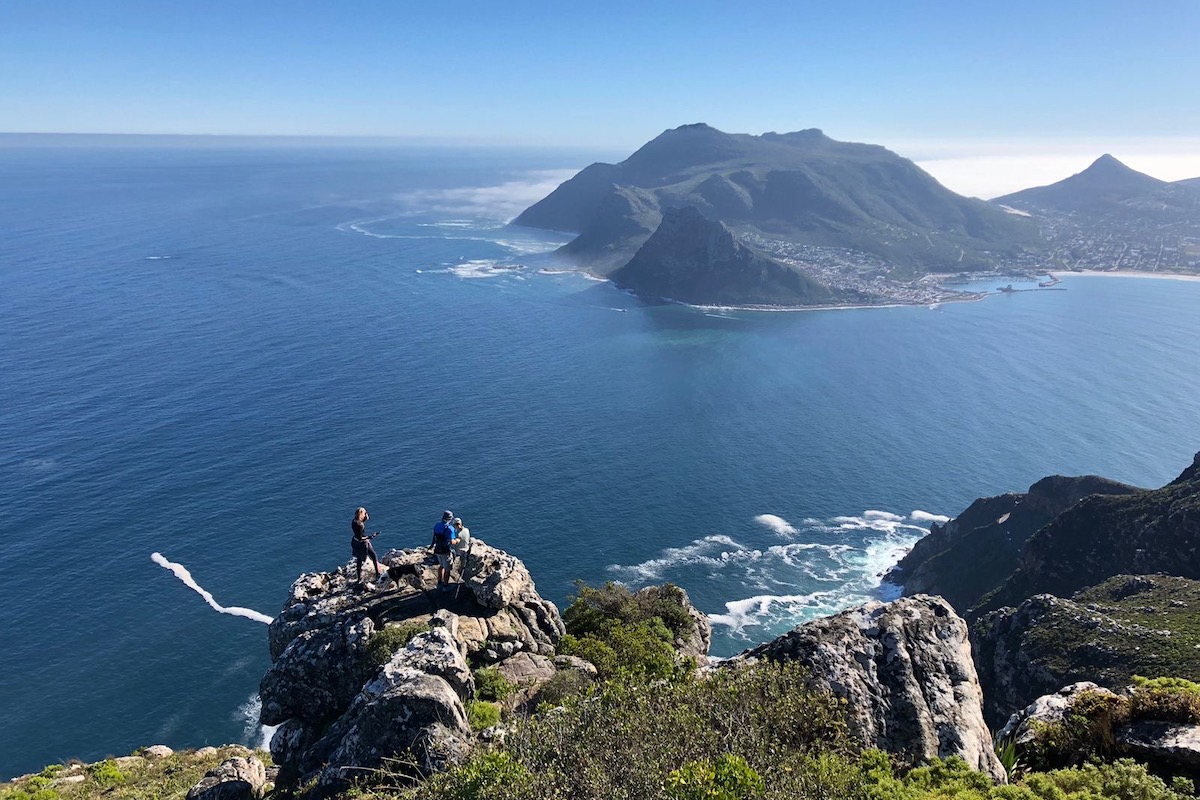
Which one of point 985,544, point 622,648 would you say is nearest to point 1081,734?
point 622,648

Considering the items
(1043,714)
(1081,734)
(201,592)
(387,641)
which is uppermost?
(1081,734)

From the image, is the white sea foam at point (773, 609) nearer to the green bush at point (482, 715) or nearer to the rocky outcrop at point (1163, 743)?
the green bush at point (482, 715)

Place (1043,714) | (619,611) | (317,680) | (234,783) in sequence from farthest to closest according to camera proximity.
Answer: (619,611) < (317,680) < (234,783) < (1043,714)

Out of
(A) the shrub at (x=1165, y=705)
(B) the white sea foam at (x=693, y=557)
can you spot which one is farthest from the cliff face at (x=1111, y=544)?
(A) the shrub at (x=1165, y=705)

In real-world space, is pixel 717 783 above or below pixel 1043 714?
above

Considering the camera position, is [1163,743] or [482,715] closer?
[1163,743]

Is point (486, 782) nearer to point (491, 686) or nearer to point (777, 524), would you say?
point (491, 686)

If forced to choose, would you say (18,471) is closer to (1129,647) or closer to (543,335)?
(543,335)
